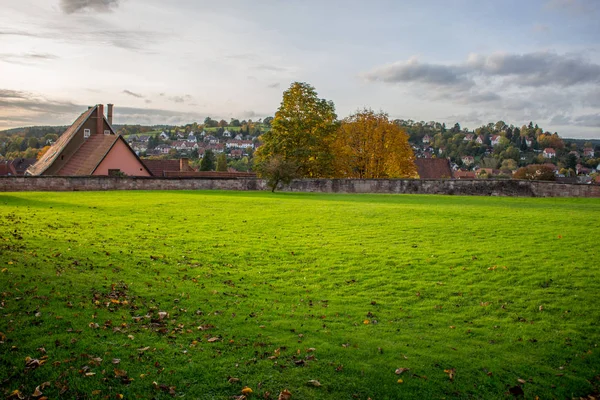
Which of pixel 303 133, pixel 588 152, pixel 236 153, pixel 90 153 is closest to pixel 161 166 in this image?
pixel 90 153

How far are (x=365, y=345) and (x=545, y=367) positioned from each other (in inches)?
99.7

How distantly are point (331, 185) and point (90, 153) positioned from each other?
85.7ft

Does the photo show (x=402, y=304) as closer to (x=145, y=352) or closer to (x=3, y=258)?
(x=145, y=352)

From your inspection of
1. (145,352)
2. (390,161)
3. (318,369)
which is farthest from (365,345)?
(390,161)

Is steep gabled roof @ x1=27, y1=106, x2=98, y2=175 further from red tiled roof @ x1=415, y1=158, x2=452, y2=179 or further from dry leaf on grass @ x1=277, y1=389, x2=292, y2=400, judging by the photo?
dry leaf on grass @ x1=277, y1=389, x2=292, y2=400

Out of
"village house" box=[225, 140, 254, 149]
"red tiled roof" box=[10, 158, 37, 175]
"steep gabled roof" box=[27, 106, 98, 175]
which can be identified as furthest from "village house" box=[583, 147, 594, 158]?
"red tiled roof" box=[10, 158, 37, 175]

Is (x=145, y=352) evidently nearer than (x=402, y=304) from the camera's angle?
Yes

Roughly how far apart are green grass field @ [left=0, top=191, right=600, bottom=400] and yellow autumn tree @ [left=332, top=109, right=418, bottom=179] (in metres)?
37.0

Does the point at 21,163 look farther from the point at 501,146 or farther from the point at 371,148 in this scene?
the point at 501,146

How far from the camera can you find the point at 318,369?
6262 mm

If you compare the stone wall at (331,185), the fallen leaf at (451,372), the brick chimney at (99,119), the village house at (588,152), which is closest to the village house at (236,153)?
the brick chimney at (99,119)

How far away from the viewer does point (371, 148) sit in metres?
52.1

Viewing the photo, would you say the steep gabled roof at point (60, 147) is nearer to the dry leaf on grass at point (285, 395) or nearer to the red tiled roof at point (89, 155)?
the red tiled roof at point (89, 155)

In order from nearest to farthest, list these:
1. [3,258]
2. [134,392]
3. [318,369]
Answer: [134,392]
[318,369]
[3,258]
